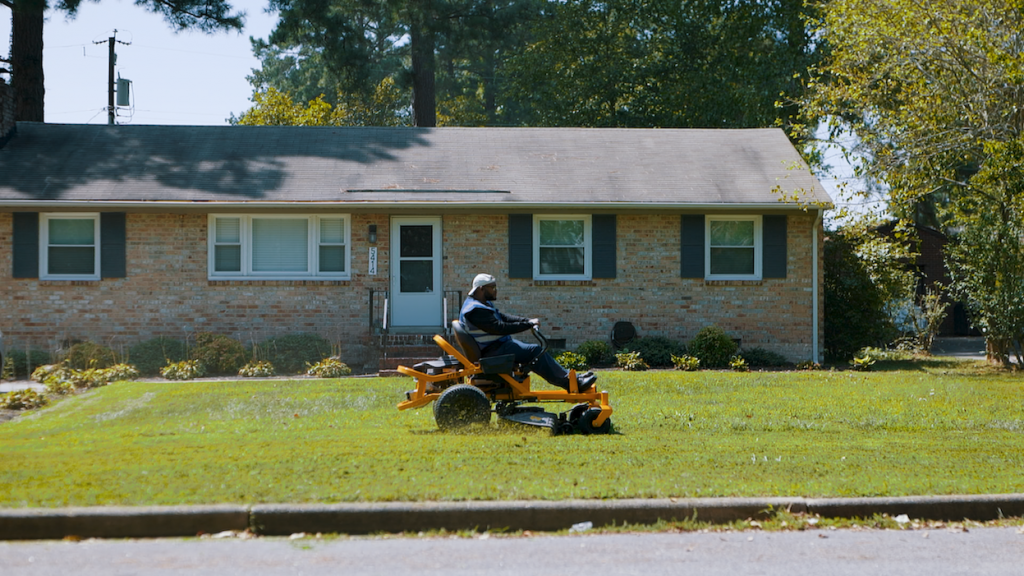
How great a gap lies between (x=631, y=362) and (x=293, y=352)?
586 cm

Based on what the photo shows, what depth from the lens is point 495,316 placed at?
368 inches

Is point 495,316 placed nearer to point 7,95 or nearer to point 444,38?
point 7,95

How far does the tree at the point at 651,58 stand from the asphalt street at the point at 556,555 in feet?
89.6

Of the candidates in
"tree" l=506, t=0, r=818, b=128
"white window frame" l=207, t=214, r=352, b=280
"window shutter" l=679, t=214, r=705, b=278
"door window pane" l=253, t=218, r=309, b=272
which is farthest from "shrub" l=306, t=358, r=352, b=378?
"tree" l=506, t=0, r=818, b=128

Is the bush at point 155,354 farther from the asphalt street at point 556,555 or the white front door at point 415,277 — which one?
the asphalt street at point 556,555

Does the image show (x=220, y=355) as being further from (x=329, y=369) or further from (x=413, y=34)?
(x=413, y=34)

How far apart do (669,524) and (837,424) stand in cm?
469

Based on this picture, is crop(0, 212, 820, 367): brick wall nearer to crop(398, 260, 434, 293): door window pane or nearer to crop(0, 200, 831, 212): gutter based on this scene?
crop(398, 260, 434, 293): door window pane

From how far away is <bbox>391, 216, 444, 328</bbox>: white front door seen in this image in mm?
18344

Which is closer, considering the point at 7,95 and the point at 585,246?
the point at 585,246

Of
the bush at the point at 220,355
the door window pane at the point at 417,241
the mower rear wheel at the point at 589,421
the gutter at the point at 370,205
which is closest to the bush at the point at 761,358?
the gutter at the point at 370,205

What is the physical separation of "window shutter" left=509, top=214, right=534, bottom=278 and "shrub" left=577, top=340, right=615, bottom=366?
1.87 m

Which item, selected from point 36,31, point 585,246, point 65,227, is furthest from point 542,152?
point 36,31

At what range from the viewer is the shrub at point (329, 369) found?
15914 mm
